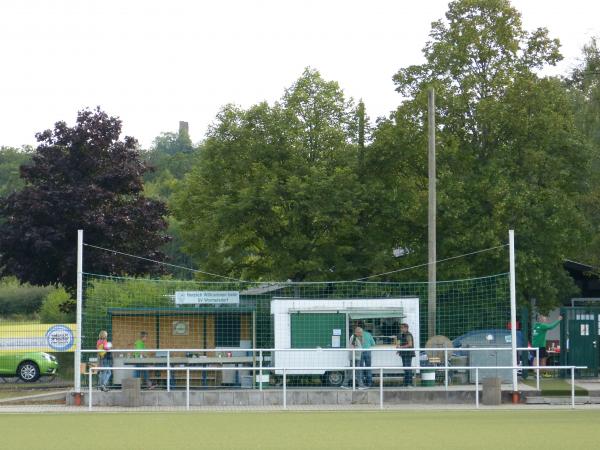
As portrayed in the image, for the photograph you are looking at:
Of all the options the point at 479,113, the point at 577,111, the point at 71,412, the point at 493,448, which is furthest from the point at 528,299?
the point at 493,448

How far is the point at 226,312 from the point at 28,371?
9077 mm

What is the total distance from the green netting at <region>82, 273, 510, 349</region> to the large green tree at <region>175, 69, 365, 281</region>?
3.80 metres

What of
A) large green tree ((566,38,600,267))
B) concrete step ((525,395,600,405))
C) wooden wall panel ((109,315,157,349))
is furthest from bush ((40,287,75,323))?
concrete step ((525,395,600,405))

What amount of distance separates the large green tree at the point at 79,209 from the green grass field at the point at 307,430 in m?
16.2

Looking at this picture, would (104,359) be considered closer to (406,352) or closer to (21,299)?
(406,352)

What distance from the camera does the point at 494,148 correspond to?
4072 cm

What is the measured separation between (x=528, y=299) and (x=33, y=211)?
55.5 feet

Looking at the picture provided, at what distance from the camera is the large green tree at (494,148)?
1526 inches

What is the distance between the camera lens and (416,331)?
30.0 metres

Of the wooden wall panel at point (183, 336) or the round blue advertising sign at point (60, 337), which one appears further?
the wooden wall panel at point (183, 336)

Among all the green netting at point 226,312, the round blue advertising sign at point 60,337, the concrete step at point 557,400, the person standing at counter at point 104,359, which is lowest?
the concrete step at point 557,400

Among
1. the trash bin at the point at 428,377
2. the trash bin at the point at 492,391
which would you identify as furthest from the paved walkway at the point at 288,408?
the trash bin at the point at 428,377

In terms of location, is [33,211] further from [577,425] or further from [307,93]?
[577,425]

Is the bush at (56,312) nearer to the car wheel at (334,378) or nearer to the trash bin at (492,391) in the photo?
the car wheel at (334,378)
